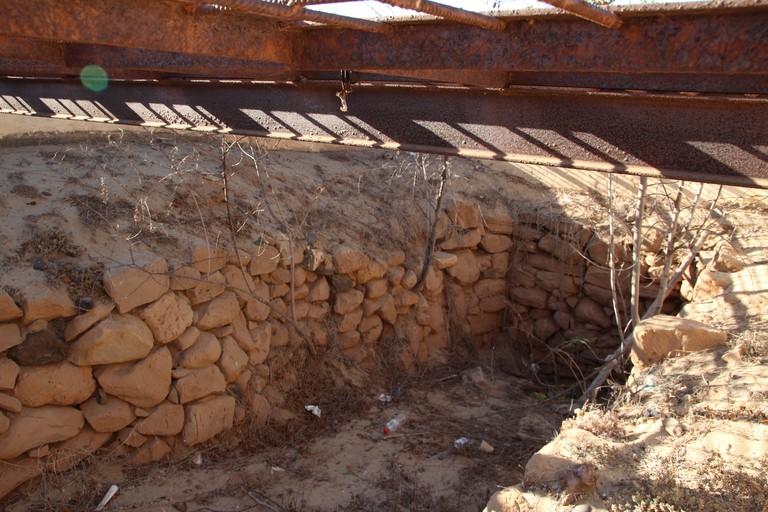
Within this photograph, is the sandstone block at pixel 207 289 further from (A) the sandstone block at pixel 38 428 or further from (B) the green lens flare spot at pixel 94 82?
(B) the green lens flare spot at pixel 94 82

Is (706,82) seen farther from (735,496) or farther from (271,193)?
(271,193)

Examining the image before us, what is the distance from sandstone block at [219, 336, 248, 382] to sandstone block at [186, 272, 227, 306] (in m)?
0.46

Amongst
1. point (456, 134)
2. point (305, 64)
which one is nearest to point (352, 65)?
point (305, 64)

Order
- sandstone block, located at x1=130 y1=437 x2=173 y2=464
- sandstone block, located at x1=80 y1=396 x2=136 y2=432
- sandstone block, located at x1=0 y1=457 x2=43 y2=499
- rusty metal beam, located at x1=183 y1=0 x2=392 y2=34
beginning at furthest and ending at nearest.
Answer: sandstone block, located at x1=130 y1=437 x2=173 y2=464, sandstone block, located at x1=80 y1=396 x2=136 y2=432, sandstone block, located at x1=0 y1=457 x2=43 y2=499, rusty metal beam, located at x1=183 y1=0 x2=392 y2=34

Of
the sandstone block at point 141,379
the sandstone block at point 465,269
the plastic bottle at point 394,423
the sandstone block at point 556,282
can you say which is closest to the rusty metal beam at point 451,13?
the sandstone block at point 141,379

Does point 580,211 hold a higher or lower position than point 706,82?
lower

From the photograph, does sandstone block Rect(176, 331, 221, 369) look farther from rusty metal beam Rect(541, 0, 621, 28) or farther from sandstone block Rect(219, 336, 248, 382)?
rusty metal beam Rect(541, 0, 621, 28)

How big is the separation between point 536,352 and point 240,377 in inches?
210

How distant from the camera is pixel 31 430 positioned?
4598 mm

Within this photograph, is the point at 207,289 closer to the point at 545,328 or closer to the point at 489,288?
the point at 489,288

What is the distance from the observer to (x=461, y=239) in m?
8.88

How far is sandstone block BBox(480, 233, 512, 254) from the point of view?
9.23 meters

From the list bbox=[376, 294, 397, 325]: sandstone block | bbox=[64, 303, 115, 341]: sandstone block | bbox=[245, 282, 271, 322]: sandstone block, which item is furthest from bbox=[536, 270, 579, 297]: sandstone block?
bbox=[64, 303, 115, 341]: sandstone block

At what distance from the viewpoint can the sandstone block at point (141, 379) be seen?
4.97 m
